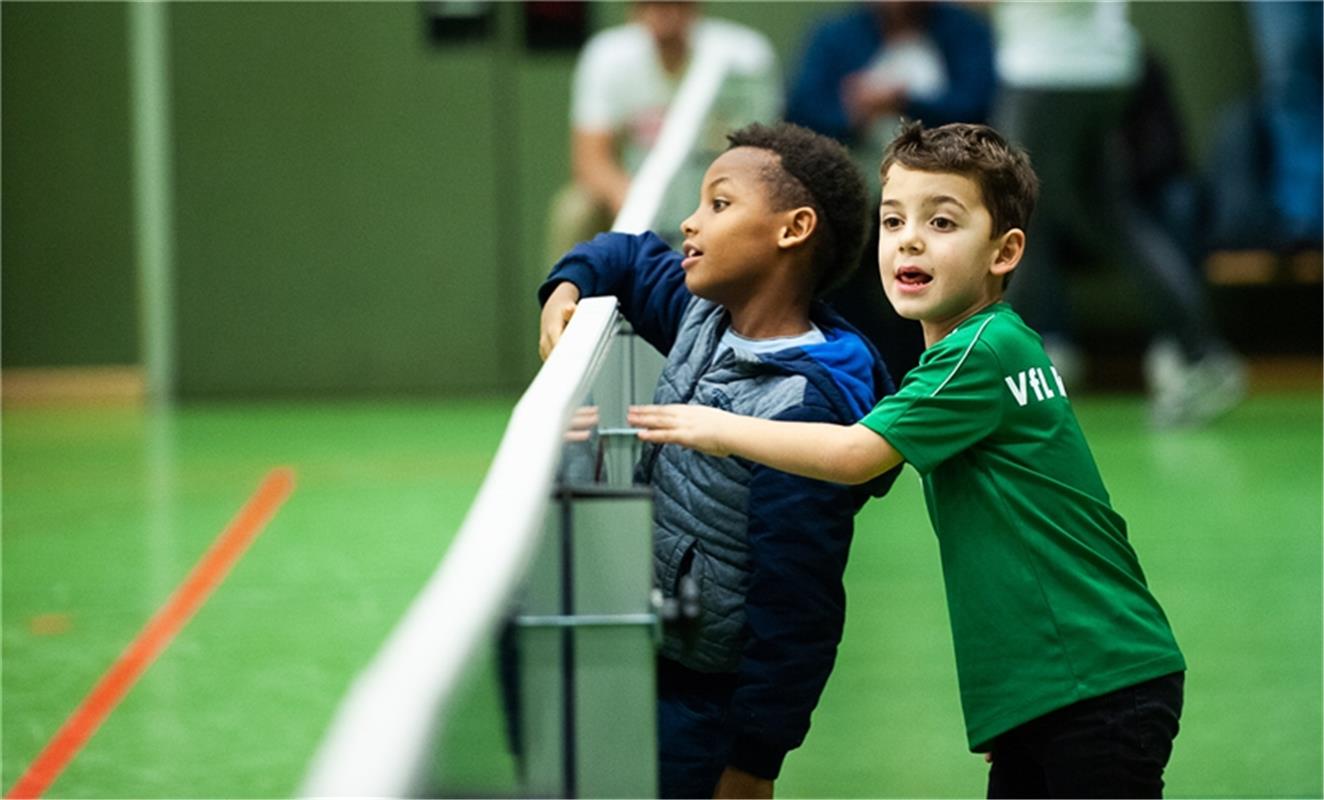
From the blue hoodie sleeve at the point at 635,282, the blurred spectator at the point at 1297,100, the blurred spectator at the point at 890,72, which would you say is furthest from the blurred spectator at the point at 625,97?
the blue hoodie sleeve at the point at 635,282

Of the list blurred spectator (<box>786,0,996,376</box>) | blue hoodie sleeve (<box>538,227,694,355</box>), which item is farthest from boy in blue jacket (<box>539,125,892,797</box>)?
blurred spectator (<box>786,0,996,376</box>)

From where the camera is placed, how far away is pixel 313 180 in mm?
10344

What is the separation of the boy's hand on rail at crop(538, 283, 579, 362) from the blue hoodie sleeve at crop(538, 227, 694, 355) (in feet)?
0.06

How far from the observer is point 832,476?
7.29 ft

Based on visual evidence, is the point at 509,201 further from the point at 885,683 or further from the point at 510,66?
→ the point at 885,683

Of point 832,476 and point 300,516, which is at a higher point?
point 832,476

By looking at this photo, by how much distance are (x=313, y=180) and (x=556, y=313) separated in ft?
25.9

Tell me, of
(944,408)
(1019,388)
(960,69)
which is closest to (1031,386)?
(1019,388)

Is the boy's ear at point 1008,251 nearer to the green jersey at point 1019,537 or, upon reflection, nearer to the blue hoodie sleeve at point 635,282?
the green jersey at point 1019,537

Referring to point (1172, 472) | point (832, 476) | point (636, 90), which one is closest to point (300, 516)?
point (636, 90)

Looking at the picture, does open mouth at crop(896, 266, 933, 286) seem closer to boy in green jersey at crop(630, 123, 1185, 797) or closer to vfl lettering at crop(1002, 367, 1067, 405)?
boy in green jersey at crop(630, 123, 1185, 797)

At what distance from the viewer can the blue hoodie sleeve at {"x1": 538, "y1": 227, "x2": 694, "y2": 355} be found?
2.81 m

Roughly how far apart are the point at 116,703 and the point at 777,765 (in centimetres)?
208

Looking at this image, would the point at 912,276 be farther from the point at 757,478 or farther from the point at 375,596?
the point at 375,596
